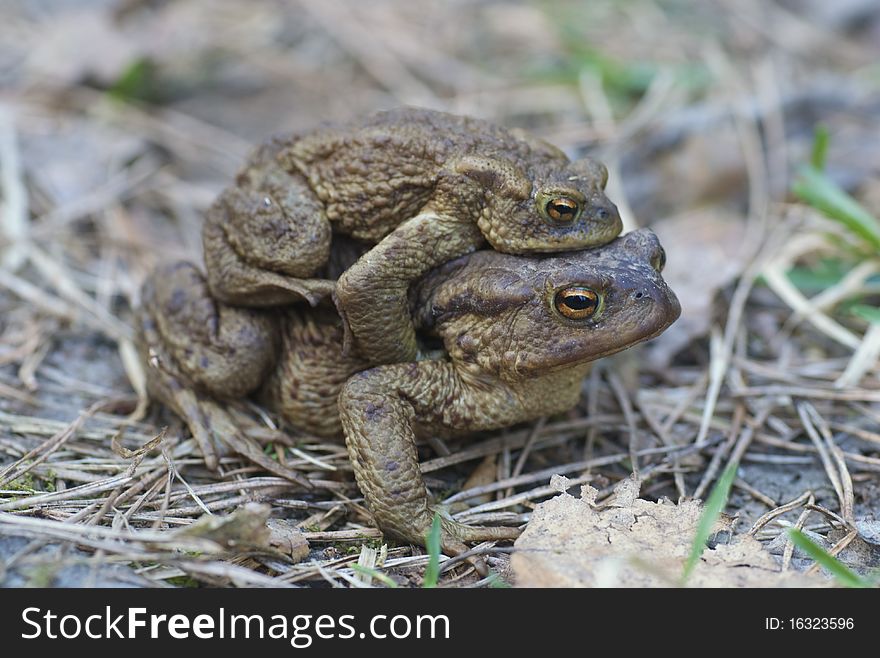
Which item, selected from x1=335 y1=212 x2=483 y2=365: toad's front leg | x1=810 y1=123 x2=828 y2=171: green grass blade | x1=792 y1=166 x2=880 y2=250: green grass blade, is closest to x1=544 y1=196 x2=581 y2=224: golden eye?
x1=335 y1=212 x2=483 y2=365: toad's front leg

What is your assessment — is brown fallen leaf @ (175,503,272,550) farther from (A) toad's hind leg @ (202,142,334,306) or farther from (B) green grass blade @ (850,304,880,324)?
(B) green grass blade @ (850,304,880,324)

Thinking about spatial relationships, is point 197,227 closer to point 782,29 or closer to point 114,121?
point 114,121

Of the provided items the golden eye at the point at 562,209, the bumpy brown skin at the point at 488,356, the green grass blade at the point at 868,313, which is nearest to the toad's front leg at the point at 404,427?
the bumpy brown skin at the point at 488,356

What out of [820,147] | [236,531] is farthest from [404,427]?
[820,147]

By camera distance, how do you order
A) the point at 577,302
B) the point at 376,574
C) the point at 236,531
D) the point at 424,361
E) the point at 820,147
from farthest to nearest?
1. the point at 820,147
2. the point at 424,361
3. the point at 577,302
4. the point at 376,574
5. the point at 236,531

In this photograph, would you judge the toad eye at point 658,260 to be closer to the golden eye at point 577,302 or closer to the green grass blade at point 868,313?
the golden eye at point 577,302

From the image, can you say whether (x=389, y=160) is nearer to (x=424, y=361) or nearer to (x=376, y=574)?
(x=424, y=361)
